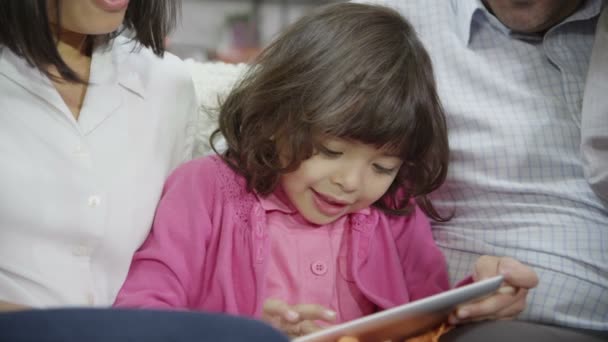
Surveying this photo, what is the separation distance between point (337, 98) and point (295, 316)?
34 cm

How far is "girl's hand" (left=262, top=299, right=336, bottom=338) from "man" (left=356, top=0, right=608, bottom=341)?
16.1 inches

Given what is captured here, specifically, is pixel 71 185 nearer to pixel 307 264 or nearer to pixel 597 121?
pixel 307 264

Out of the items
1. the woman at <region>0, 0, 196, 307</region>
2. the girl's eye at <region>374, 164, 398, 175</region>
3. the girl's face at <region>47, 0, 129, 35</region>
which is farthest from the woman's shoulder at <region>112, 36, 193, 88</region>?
A: the girl's eye at <region>374, 164, 398, 175</region>

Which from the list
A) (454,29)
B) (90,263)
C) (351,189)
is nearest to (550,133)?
(454,29)

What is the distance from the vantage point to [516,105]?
135cm

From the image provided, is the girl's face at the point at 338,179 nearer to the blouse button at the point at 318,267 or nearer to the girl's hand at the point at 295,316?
the blouse button at the point at 318,267

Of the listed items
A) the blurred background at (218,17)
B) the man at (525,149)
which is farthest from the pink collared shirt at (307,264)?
the blurred background at (218,17)

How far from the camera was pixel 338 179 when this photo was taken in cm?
110

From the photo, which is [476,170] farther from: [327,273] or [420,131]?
[327,273]

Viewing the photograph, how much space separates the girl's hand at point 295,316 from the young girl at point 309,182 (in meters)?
0.03

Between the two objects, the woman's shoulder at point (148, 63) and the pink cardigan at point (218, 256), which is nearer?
the pink cardigan at point (218, 256)

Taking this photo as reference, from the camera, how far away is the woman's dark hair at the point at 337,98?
1.10 metres

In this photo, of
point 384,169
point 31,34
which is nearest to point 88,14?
point 31,34

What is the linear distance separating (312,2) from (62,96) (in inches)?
125
